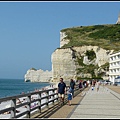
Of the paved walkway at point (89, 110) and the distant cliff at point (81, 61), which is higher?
the distant cliff at point (81, 61)

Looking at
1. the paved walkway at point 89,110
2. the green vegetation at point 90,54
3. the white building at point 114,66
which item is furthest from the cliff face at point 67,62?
the paved walkway at point 89,110

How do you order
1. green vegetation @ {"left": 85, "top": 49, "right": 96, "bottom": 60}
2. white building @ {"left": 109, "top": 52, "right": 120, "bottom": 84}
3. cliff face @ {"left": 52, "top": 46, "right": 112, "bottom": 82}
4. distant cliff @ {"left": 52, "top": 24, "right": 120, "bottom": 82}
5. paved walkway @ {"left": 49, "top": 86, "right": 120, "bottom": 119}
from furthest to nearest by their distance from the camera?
green vegetation @ {"left": 85, "top": 49, "right": 96, "bottom": 60}
cliff face @ {"left": 52, "top": 46, "right": 112, "bottom": 82}
distant cliff @ {"left": 52, "top": 24, "right": 120, "bottom": 82}
white building @ {"left": 109, "top": 52, "right": 120, "bottom": 84}
paved walkway @ {"left": 49, "top": 86, "right": 120, "bottom": 119}

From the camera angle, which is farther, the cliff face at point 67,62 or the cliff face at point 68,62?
the cliff face at point 67,62

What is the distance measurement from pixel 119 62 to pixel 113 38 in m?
67.9

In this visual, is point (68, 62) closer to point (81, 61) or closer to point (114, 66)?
point (81, 61)

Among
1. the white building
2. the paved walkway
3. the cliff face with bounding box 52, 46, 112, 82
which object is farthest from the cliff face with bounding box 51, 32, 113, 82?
the paved walkway

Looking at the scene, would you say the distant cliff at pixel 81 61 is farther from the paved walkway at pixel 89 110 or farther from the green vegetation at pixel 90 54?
the paved walkway at pixel 89 110

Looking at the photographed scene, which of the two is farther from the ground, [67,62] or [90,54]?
[90,54]

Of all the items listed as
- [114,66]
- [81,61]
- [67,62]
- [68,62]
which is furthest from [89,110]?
[81,61]

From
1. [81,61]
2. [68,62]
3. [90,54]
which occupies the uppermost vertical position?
[90,54]

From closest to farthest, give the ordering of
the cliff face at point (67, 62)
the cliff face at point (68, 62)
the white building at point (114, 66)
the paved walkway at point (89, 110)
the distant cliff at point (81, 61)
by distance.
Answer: the paved walkway at point (89, 110)
the white building at point (114, 66)
the distant cliff at point (81, 61)
the cliff face at point (68, 62)
the cliff face at point (67, 62)

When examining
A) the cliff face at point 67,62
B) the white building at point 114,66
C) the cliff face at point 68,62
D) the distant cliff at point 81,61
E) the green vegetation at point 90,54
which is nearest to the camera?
the white building at point 114,66

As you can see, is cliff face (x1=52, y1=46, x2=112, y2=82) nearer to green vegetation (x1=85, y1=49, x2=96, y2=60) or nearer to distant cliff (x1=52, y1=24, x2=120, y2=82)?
distant cliff (x1=52, y1=24, x2=120, y2=82)

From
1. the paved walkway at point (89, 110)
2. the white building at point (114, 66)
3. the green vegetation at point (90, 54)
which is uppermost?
the green vegetation at point (90, 54)
